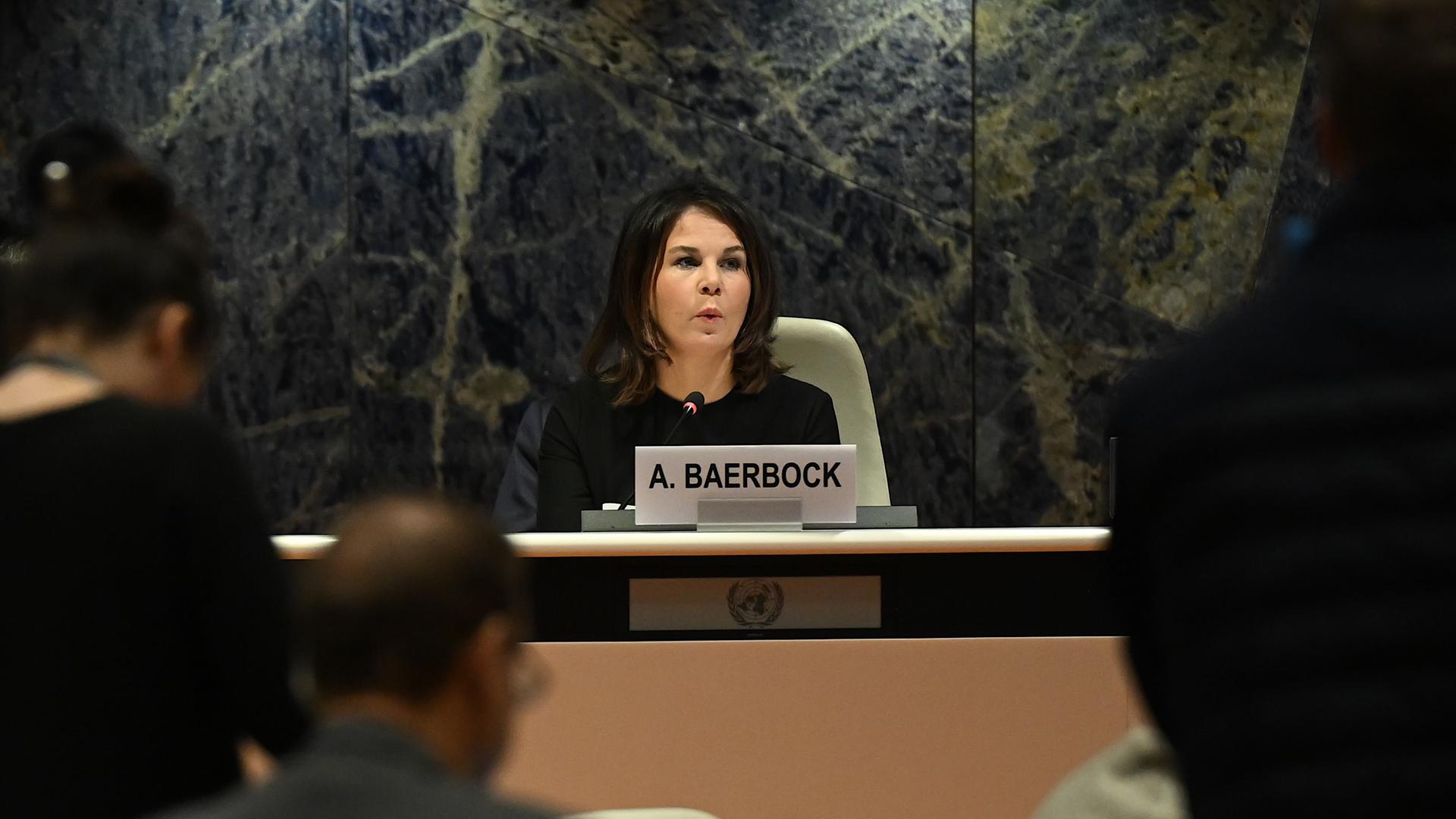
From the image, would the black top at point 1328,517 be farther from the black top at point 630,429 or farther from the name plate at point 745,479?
the black top at point 630,429

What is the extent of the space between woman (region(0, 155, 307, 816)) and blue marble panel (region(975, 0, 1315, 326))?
11.4 ft

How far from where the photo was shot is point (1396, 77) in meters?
0.99

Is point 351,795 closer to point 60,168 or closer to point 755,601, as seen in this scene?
point 60,168

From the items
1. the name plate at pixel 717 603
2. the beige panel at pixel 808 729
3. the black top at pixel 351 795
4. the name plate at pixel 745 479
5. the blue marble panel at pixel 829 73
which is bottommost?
the beige panel at pixel 808 729

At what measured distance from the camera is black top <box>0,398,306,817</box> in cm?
126

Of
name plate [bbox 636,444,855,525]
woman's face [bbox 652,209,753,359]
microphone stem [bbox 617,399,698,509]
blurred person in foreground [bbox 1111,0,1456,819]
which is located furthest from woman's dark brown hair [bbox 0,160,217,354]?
woman's face [bbox 652,209,753,359]

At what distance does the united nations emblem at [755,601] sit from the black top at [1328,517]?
1.46 meters

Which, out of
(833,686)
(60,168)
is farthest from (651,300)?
(60,168)

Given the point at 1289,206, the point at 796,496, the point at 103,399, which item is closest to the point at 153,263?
the point at 103,399

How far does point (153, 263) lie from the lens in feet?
4.39

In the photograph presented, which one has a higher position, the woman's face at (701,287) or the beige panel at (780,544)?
the woman's face at (701,287)

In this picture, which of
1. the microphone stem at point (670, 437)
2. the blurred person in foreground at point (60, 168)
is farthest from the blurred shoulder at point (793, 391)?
the blurred person in foreground at point (60, 168)

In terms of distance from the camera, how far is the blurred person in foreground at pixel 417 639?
99 cm

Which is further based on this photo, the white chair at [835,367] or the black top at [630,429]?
the white chair at [835,367]
